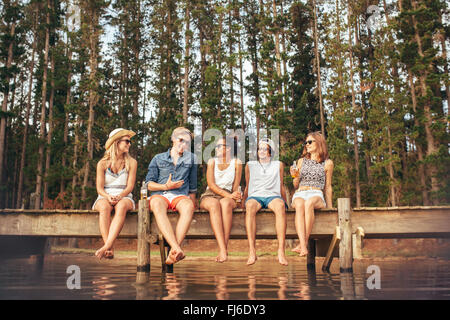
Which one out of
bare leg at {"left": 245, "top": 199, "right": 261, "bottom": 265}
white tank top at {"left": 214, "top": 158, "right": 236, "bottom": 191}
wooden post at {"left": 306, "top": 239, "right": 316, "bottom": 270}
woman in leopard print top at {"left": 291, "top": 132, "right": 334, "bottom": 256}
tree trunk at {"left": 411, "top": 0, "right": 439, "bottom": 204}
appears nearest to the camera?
bare leg at {"left": 245, "top": 199, "right": 261, "bottom": 265}

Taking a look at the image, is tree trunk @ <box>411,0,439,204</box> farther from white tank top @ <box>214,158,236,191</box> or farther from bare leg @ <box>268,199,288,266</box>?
white tank top @ <box>214,158,236,191</box>

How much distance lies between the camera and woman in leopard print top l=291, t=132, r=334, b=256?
6.41 metres

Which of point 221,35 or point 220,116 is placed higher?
point 221,35

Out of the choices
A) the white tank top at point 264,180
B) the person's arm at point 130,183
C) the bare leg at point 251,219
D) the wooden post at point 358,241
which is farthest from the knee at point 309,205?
the person's arm at point 130,183

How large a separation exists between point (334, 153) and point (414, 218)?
1564 centimetres

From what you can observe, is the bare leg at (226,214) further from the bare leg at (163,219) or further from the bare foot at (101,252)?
the bare foot at (101,252)

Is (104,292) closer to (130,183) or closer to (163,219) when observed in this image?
(163,219)

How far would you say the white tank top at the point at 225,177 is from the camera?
6.64m

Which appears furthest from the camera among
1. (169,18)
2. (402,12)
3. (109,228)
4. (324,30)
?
(169,18)

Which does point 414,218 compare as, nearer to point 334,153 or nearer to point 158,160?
point 158,160

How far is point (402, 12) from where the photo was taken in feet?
70.9

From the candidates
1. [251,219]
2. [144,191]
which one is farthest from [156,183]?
[251,219]

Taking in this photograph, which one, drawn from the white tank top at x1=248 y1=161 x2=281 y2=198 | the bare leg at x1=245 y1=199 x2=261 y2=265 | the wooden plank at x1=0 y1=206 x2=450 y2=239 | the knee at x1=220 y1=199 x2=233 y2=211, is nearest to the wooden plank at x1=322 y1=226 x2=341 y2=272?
the wooden plank at x1=0 y1=206 x2=450 y2=239

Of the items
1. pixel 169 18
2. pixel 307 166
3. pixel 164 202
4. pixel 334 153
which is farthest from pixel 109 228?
pixel 169 18
